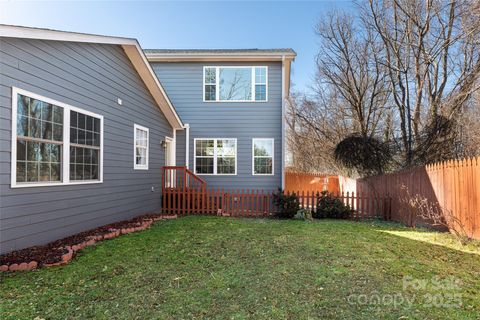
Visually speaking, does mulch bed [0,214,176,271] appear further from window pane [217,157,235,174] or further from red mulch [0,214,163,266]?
window pane [217,157,235,174]

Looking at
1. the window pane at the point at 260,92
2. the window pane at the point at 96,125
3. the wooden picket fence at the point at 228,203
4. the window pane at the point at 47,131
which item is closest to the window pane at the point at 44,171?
the window pane at the point at 47,131

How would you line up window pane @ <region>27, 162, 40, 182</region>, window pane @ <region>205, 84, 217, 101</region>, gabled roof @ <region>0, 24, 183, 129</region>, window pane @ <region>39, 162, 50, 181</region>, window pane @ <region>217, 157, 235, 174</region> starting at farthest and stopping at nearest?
window pane @ <region>205, 84, 217, 101</region> → window pane @ <region>217, 157, 235, 174</region> → window pane @ <region>39, 162, 50, 181</region> → window pane @ <region>27, 162, 40, 182</region> → gabled roof @ <region>0, 24, 183, 129</region>

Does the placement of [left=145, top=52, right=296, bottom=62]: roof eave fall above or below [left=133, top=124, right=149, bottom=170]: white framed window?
above

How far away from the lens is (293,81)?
22.2 m

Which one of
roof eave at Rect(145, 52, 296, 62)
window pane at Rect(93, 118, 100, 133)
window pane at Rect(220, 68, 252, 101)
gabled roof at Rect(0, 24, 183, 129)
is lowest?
window pane at Rect(93, 118, 100, 133)

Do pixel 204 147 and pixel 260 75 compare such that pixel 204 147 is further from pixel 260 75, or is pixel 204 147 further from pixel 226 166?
pixel 260 75

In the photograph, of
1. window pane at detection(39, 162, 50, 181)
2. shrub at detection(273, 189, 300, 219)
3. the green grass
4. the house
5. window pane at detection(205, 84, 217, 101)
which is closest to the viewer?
the green grass

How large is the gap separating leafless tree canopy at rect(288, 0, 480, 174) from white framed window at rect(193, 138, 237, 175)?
4.87m

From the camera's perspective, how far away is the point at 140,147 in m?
8.27

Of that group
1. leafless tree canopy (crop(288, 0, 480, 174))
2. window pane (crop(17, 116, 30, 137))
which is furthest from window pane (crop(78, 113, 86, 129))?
leafless tree canopy (crop(288, 0, 480, 174))

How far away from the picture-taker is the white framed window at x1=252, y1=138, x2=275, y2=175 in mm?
10891

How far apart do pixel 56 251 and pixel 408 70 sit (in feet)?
43.5

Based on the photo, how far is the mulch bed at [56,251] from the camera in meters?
3.68

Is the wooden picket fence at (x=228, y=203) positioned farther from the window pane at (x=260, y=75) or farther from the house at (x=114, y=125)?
the window pane at (x=260, y=75)
